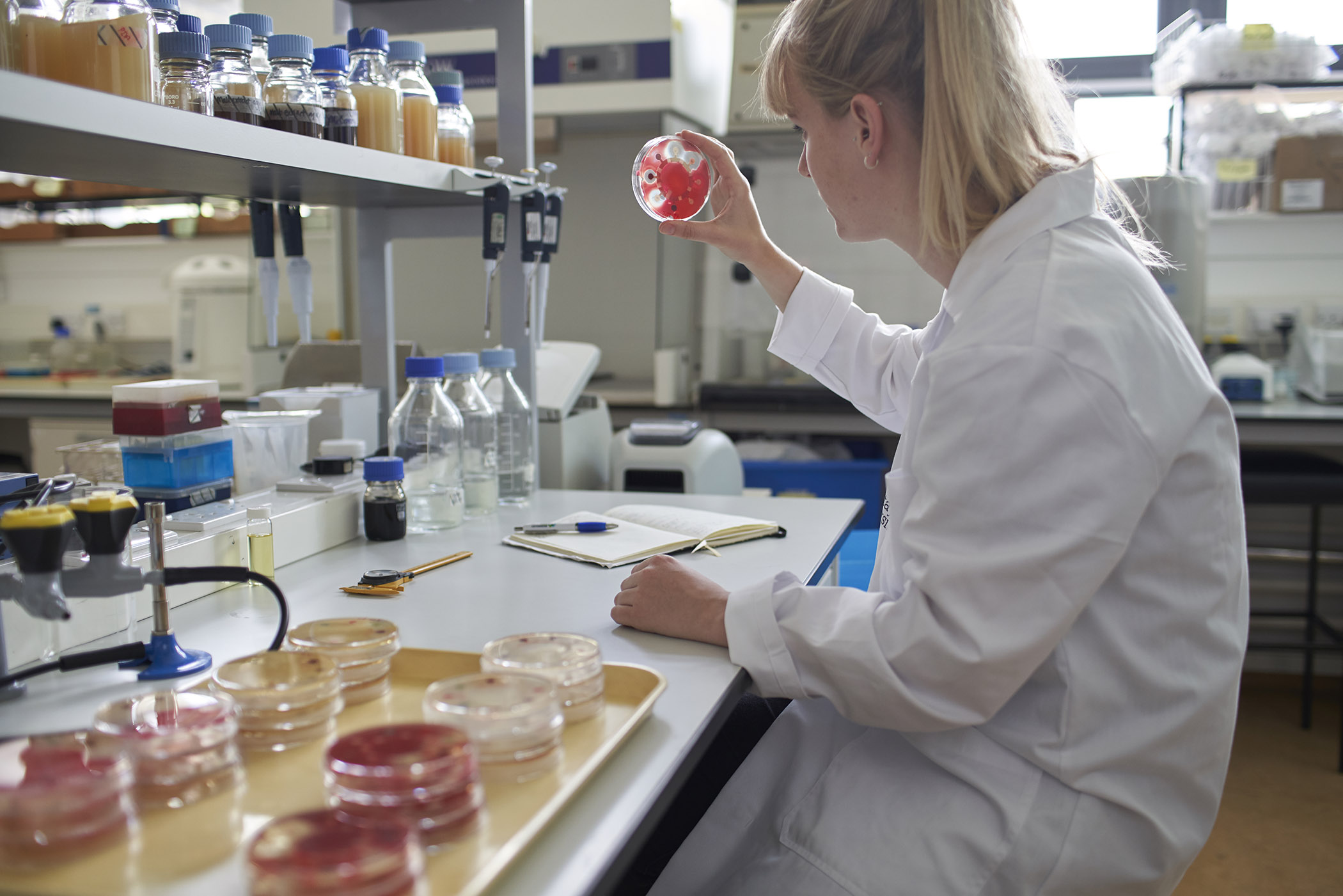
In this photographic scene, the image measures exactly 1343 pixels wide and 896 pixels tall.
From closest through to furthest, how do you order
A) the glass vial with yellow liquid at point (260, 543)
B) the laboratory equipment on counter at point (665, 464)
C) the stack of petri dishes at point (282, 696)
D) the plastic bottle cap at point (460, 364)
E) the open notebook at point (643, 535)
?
the stack of petri dishes at point (282, 696) → the glass vial with yellow liquid at point (260, 543) → the open notebook at point (643, 535) → the plastic bottle cap at point (460, 364) → the laboratory equipment on counter at point (665, 464)

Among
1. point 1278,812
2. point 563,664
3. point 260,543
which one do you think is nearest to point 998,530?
point 563,664

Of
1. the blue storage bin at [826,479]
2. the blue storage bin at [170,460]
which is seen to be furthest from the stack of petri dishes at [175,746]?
the blue storage bin at [826,479]

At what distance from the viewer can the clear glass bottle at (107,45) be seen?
1.00m

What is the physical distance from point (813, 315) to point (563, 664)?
2.85 ft

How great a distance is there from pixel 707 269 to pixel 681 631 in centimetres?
244

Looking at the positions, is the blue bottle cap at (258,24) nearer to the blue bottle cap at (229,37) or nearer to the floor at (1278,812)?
the blue bottle cap at (229,37)

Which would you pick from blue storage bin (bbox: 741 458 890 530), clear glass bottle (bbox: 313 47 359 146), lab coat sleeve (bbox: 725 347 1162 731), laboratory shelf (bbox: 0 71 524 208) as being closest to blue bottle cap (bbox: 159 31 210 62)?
laboratory shelf (bbox: 0 71 524 208)

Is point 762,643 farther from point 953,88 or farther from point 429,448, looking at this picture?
point 429,448

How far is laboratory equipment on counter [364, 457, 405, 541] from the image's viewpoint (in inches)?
56.4

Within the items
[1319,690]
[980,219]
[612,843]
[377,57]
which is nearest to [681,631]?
[612,843]

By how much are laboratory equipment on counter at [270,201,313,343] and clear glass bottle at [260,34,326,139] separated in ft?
1.13

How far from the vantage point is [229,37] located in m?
1.24

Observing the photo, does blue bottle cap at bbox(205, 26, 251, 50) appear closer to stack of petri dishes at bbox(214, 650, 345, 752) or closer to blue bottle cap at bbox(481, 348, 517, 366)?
blue bottle cap at bbox(481, 348, 517, 366)

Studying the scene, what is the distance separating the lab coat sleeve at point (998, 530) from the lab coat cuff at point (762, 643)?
0.07 metres
